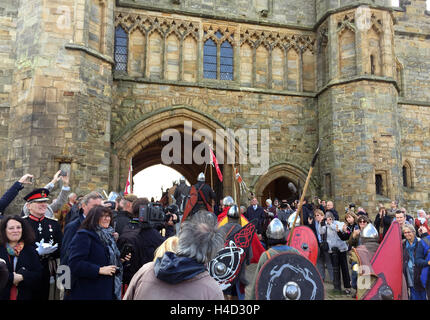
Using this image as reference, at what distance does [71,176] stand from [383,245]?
328 inches

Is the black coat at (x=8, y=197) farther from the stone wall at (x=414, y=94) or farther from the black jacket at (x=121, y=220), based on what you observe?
the stone wall at (x=414, y=94)

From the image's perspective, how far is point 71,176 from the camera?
33.6ft

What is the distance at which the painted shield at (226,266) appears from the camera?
4.21 metres

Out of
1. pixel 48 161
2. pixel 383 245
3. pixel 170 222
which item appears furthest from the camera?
pixel 48 161

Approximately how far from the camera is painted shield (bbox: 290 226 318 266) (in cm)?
526

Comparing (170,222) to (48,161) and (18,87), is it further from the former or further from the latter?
(18,87)

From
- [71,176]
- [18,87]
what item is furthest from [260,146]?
[18,87]

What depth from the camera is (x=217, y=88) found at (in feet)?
Answer: 45.1

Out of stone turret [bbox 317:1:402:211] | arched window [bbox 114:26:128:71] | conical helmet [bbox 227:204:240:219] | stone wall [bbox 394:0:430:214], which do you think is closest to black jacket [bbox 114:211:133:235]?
conical helmet [bbox 227:204:240:219]

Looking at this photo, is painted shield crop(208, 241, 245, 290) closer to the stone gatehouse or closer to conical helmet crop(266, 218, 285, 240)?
conical helmet crop(266, 218, 285, 240)

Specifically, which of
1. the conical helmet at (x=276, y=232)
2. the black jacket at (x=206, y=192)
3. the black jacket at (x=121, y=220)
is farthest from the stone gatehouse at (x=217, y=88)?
the conical helmet at (x=276, y=232)

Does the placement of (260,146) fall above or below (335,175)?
above

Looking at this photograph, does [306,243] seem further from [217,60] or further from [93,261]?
[217,60]

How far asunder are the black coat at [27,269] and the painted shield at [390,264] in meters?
3.37
